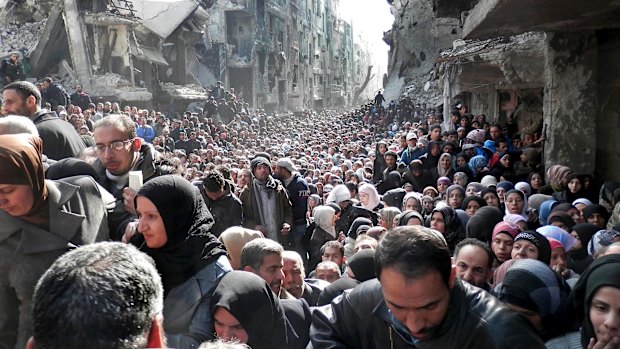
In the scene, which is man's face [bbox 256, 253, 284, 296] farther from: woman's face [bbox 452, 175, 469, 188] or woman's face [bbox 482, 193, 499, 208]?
woman's face [bbox 452, 175, 469, 188]

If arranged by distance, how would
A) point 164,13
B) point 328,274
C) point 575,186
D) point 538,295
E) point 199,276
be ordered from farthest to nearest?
point 164,13 → point 575,186 → point 328,274 → point 538,295 → point 199,276

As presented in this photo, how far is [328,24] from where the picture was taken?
70.1 m

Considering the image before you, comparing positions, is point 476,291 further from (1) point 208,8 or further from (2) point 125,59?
(1) point 208,8

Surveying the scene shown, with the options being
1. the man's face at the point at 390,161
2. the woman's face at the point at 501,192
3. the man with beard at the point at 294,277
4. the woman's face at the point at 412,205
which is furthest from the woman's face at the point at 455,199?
the man with beard at the point at 294,277

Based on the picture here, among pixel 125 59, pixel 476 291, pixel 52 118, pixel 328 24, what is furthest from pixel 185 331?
pixel 328 24

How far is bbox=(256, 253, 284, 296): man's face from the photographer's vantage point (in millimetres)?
3092

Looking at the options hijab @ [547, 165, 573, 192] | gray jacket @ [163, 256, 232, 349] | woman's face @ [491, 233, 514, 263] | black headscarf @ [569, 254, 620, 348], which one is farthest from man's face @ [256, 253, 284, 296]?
hijab @ [547, 165, 573, 192]

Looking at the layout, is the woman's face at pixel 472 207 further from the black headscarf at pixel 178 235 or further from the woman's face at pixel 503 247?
the black headscarf at pixel 178 235

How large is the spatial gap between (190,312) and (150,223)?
44 centimetres

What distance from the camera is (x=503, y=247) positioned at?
4289 millimetres

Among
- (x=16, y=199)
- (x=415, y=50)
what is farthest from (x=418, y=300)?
(x=415, y=50)

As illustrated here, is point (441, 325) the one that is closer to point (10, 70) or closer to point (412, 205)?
point (412, 205)

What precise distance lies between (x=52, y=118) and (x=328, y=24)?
228 feet

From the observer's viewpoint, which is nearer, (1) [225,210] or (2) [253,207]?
(1) [225,210]
